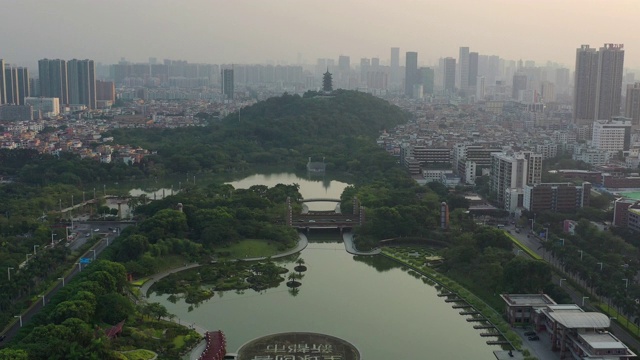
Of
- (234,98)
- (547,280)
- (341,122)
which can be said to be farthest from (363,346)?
(234,98)

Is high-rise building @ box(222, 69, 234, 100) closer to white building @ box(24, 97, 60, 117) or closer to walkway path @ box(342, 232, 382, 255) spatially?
white building @ box(24, 97, 60, 117)

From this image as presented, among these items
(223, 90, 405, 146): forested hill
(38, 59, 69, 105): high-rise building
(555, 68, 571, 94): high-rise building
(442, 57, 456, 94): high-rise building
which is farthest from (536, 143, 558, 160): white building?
(555, 68, 571, 94): high-rise building

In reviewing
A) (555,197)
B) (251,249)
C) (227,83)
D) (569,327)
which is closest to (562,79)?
(227,83)

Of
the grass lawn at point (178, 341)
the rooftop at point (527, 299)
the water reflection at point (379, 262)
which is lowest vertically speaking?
the grass lawn at point (178, 341)

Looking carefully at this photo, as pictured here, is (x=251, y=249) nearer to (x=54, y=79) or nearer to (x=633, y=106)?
(x=633, y=106)

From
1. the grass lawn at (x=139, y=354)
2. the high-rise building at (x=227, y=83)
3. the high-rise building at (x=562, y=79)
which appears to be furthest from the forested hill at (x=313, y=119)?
the high-rise building at (x=562, y=79)

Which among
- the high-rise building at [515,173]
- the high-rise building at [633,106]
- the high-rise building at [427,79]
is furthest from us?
the high-rise building at [427,79]

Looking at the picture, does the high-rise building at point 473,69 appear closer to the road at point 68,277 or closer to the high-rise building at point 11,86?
the high-rise building at point 11,86
